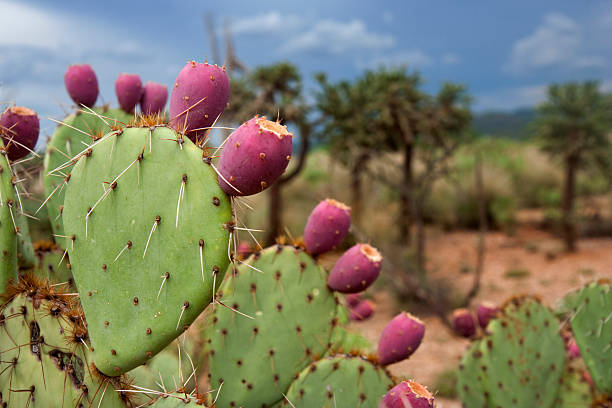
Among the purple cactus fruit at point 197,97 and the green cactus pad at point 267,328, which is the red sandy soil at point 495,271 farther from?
the purple cactus fruit at point 197,97

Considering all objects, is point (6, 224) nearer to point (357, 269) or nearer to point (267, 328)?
point (267, 328)

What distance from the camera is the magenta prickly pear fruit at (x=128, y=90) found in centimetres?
155

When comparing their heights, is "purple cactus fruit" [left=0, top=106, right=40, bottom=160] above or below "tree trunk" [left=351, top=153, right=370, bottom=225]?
above

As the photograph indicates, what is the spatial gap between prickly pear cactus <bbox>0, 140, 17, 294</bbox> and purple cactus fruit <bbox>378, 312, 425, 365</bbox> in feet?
3.23

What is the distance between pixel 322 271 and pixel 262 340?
29 centimetres

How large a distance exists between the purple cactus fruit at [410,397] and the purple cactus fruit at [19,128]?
1.08 meters

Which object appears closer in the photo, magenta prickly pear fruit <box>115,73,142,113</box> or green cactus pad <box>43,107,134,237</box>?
green cactus pad <box>43,107,134,237</box>

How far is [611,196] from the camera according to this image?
12.0 metres

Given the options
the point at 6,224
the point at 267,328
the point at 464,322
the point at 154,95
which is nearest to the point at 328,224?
the point at 267,328

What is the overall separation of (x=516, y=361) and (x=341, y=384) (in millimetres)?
1203

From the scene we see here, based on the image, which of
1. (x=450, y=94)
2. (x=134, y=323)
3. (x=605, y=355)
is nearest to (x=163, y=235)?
(x=134, y=323)

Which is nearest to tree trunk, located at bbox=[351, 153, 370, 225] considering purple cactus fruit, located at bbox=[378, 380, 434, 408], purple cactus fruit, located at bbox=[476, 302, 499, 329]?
purple cactus fruit, located at bbox=[476, 302, 499, 329]

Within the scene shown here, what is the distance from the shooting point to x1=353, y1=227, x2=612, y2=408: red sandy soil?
561 centimetres

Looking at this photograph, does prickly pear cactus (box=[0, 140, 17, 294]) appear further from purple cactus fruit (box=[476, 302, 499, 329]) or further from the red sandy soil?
the red sandy soil
